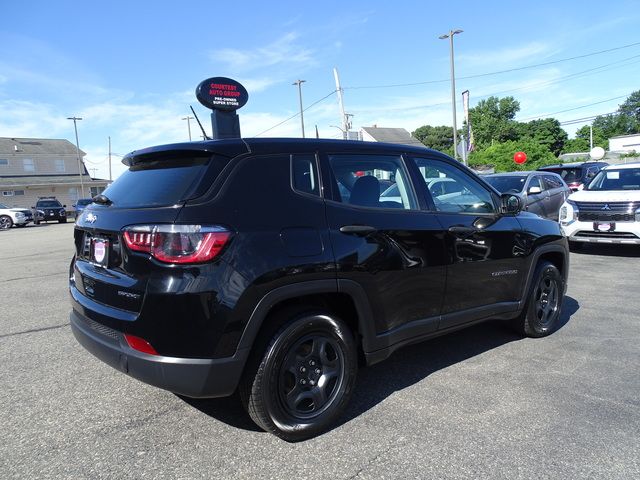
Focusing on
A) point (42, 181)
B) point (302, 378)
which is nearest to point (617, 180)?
point (302, 378)

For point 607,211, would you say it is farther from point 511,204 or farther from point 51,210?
point 51,210

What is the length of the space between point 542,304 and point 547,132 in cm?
8636

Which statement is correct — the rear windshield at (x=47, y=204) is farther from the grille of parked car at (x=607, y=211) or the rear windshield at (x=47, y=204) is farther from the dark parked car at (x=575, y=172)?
the grille of parked car at (x=607, y=211)

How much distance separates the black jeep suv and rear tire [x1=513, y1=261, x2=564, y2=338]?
1055 millimetres

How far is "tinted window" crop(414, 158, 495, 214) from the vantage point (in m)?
3.79

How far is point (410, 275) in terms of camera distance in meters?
3.35

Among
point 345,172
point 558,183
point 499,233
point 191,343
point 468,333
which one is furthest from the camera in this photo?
point 558,183

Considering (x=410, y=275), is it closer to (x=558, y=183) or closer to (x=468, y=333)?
(x=468, y=333)

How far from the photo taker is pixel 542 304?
4785 mm

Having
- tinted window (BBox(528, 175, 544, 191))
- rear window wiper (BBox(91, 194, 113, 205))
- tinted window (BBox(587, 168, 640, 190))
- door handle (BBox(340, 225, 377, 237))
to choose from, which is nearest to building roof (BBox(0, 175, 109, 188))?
tinted window (BBox(528, 175, 544, 191))

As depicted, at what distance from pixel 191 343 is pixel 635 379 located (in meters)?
3.34

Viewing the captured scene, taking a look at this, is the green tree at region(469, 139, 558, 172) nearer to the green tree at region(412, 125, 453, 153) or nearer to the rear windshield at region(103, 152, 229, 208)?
the rear windshield at region(103, 152, 229, 208)

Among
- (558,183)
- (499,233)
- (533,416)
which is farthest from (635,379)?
(558,183)

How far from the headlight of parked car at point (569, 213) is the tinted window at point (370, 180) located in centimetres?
736
